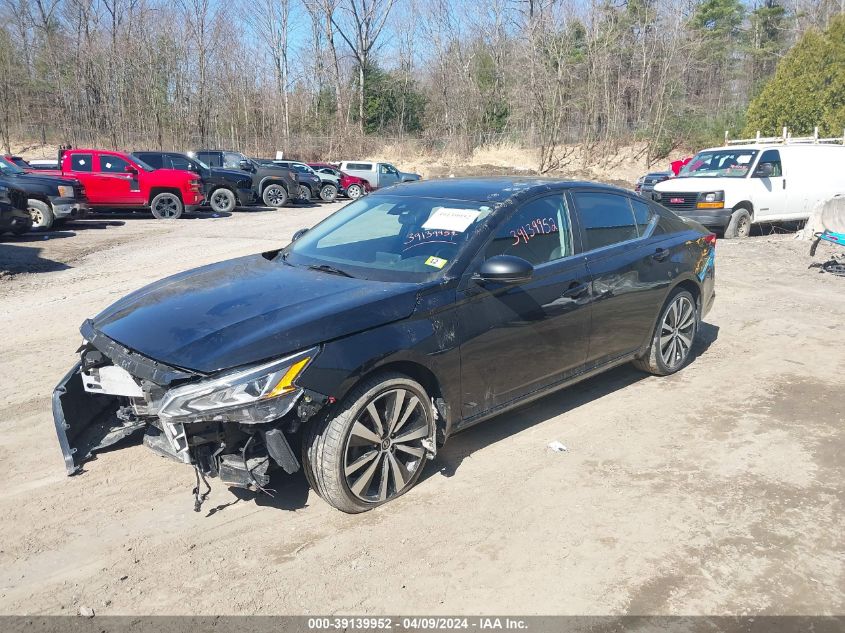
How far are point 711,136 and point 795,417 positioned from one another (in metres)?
39.0

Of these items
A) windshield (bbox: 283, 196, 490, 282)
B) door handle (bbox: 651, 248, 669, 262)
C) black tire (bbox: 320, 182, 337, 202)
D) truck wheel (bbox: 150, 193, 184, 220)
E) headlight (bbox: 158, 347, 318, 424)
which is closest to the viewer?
headlight (bbox: 158, 347, 318, 424)

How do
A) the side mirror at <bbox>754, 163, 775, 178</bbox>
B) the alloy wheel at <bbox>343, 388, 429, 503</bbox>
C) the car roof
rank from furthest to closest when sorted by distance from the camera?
the side mirror at <bbox>754, 163, 775, 178</bbox> < the car roof < the alloy wheel at <bbox>343, 388, 429, 503</bbox>

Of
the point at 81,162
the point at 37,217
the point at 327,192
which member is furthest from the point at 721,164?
the point at 327,192

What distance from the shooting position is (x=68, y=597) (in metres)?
3.05

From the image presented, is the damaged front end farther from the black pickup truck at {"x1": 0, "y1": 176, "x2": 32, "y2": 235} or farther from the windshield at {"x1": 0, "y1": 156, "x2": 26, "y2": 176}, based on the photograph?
the windshield at {"x1": 0, "y1": 156, "x2": 26, "y2": 176}

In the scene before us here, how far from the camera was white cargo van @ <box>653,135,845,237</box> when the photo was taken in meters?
14.1

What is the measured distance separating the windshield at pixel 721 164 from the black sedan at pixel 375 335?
10430 millimetres

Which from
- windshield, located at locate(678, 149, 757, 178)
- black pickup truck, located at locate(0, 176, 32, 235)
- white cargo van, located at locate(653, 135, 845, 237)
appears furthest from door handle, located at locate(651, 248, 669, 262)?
black pickup truck, located at locate(0, 176, 32, 235)

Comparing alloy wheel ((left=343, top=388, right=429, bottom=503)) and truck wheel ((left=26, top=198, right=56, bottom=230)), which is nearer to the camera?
alloy wheel ((left=343, top=388, right=429, bottom=503))

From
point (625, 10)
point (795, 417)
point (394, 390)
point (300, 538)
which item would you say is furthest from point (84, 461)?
point (625, 10)

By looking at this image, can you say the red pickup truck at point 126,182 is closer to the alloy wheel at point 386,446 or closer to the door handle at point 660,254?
the door handle at point 660,254

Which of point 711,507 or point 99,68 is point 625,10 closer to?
point 99,68

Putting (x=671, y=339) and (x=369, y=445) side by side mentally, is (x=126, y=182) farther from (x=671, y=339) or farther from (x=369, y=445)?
(x=369, y=445)

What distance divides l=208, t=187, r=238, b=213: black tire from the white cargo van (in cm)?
1226
